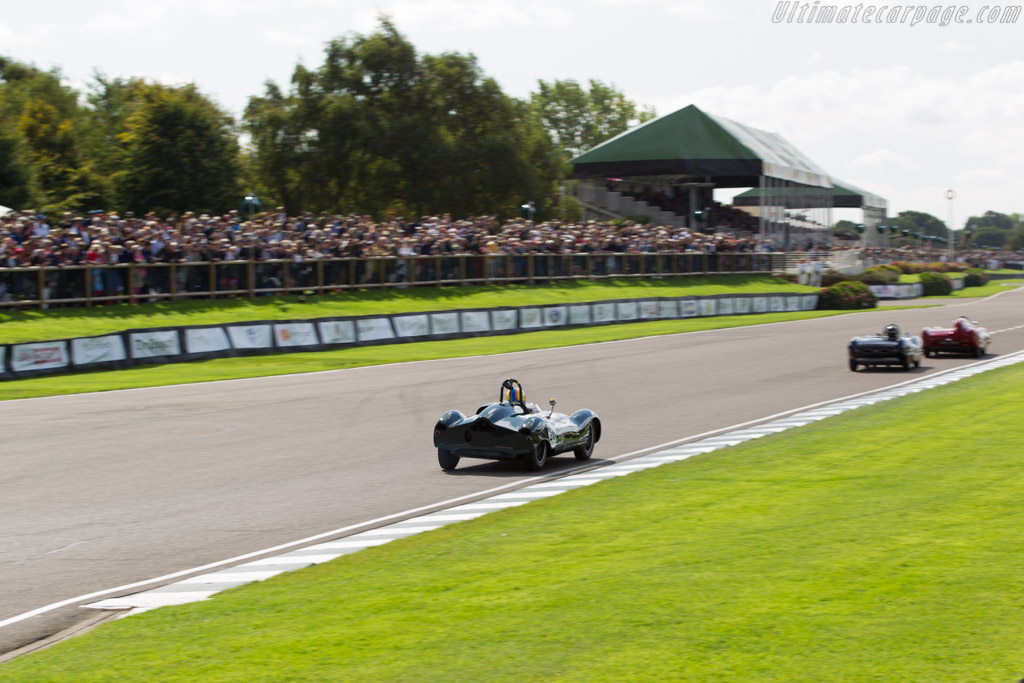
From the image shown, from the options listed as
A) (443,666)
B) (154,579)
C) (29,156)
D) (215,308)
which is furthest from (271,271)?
(443,666)

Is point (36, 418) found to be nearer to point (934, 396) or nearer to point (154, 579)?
point (154, 579)

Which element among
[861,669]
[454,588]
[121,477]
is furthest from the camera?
[121,477]

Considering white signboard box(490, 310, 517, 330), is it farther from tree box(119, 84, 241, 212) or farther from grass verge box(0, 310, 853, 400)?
tree box(119, 84, 241, 212)

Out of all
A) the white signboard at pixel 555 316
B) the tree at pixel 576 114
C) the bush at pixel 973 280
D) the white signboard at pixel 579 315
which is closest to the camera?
the white signboard at pixel 555 316

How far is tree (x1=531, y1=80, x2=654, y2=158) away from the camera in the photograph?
12838 centimetres

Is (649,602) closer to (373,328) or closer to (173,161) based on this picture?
(373,328)

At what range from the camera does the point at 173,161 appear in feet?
162

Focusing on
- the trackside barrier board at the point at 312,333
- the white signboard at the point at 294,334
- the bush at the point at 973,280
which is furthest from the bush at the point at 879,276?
the white signboard at the point at 294,334

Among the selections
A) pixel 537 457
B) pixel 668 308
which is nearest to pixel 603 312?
pixel 668 308

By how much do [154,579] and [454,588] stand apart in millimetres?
2408

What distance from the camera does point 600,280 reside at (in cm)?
4784

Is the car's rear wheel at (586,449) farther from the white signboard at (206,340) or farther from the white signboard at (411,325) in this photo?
the white signboard at (411,325)

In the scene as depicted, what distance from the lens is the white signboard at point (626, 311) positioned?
4162cm

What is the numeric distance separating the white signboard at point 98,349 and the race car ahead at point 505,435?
1496 cm
